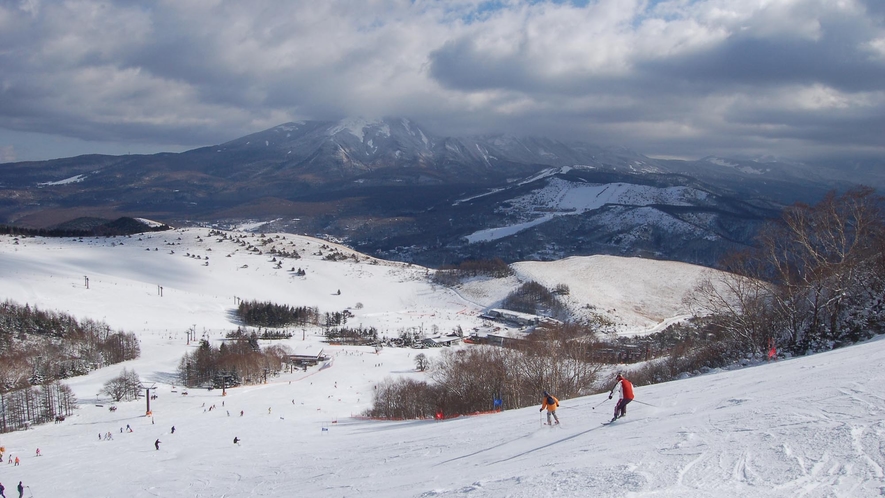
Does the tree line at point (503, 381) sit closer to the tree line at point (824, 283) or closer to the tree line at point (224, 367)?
the tree line at point (824, 283)

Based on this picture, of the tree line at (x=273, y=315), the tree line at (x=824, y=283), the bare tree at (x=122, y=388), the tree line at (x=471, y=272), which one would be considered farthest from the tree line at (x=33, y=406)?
the tree line at (x=471, y=272)

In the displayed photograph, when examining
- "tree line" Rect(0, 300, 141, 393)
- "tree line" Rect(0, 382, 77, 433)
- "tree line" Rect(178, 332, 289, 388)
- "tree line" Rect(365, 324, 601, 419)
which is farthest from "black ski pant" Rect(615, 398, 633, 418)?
"tree line" Rect(0, 300, 141, 393)

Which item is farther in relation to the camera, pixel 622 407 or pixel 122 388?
pixel 122 388

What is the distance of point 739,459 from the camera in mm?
11406

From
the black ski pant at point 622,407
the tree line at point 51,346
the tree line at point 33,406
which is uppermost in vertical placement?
the tree line at point 51,346

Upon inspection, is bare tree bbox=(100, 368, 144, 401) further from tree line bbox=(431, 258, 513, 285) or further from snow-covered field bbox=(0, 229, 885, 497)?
tree line bbox=(431, 258, 513, 285)

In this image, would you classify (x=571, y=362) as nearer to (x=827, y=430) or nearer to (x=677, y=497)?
(x=827, y=430)

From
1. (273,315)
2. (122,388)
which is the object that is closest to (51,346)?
(122,388)

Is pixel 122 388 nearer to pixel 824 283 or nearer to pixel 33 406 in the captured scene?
pixel 33 406

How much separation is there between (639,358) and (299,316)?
66.1 m

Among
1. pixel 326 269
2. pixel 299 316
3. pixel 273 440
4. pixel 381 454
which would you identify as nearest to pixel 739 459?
pixel 381 454

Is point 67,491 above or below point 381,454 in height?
below

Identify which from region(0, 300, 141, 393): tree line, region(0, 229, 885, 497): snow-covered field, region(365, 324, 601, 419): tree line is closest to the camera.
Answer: region(0, 229, 885, 497): snow-covered field

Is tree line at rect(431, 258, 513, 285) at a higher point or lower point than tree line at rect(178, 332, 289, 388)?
higher
